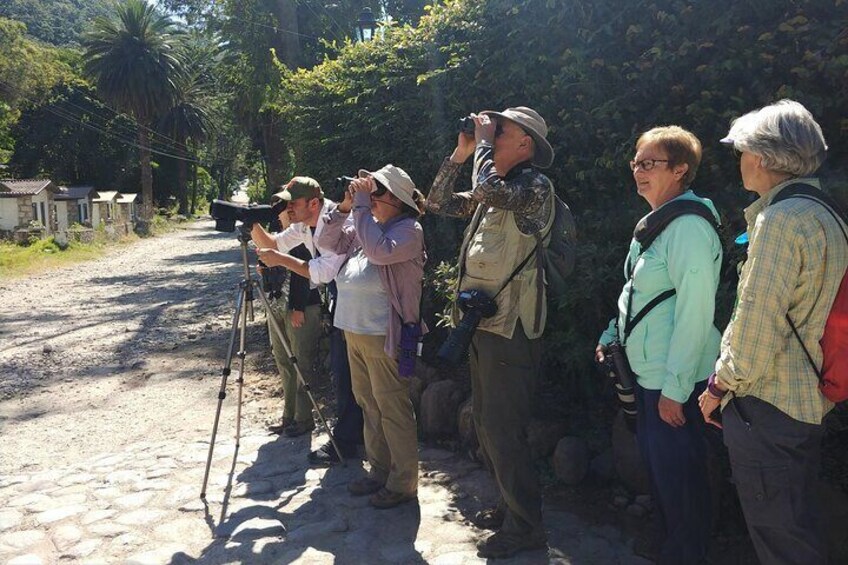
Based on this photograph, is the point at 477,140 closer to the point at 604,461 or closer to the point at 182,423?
the point at 604,461

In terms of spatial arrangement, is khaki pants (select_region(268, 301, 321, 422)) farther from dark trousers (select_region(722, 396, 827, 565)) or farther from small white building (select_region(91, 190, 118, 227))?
small white building (select_region(91, 190, 118, 227))

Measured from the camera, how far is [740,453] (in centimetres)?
236

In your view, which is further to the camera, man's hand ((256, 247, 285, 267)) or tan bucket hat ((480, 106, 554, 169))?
man's hand ((256, 247, 285, 267))

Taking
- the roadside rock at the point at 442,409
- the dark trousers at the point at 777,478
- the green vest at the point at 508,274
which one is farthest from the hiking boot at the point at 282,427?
the dark trousers at the point at 777,478

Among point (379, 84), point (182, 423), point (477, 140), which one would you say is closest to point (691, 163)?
point (477, 140)

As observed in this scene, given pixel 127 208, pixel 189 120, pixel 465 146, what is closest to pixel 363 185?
pixel 465 146

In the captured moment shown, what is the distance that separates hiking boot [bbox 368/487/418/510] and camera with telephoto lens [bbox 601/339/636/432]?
1528mm

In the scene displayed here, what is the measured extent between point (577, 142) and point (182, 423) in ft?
12.9

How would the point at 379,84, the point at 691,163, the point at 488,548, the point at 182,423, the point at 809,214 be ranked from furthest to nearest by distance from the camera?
the point at 379,84
the point at 182,423
the point at 488,548
the point at 691,163
the point at 809,214

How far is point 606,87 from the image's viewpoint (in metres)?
4.43

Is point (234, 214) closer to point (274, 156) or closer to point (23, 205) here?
point (274, 156)

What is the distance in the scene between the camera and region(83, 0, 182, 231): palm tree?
3994 centimetres

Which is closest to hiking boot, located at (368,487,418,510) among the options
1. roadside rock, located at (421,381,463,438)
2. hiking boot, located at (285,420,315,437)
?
roadside rock, located at (421,381,463,438)

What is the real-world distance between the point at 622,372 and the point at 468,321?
73 cm
